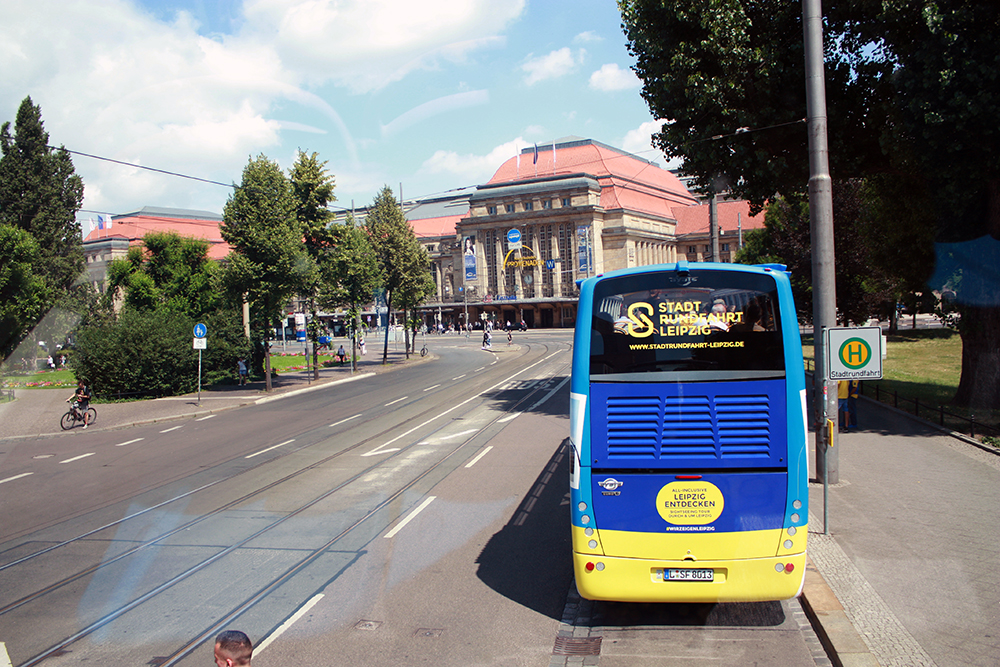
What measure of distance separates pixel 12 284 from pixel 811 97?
3079 cm

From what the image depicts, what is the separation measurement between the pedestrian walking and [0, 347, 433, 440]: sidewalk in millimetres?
20551

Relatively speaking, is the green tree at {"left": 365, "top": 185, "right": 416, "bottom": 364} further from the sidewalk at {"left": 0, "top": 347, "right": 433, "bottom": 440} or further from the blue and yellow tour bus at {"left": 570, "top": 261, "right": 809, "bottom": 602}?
A: the blue and yellow tour bus at {"left": 570, "top": 261, "right": 809, "bottom": 602}

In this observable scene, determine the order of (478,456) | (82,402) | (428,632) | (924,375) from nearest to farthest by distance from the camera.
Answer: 1. (428,632)
2. (478,456)
3. (82,402)
4. (924,375)

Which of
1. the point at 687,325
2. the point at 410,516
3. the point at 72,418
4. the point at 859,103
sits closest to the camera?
the point at 687,325

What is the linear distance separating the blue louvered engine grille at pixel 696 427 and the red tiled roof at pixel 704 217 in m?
93.9

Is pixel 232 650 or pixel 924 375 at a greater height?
pixel 232 650

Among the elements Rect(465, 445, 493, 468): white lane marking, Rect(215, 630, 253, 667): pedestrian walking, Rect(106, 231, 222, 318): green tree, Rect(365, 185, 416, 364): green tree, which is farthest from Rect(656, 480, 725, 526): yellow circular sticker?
Rect(365, 185, 416, 364): green tree

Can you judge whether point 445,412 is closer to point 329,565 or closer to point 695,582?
point 329,565

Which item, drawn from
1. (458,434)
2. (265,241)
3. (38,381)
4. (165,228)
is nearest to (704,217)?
(165,228)

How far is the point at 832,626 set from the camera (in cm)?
573

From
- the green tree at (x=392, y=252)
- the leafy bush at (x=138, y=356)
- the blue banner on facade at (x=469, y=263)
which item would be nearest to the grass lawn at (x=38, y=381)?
the leafy bush at (x=138, y=356)

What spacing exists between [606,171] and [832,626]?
294 ft

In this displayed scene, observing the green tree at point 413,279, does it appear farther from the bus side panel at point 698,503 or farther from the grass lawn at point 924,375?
the bus side panel at point 698,503

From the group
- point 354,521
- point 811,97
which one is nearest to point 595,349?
point 354,521
